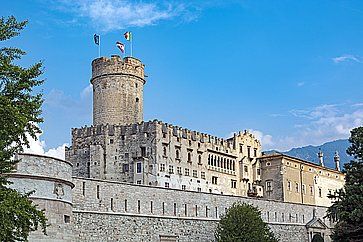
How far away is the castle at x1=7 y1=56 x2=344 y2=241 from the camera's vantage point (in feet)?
103

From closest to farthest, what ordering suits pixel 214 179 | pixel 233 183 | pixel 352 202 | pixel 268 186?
pixel 352 202 < pixel 214 179 < pixel 233 183 < pixel 268 186

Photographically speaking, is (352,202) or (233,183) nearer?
(352,202)

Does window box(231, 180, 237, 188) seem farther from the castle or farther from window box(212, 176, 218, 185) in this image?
window box(212, 176, 218, 185)

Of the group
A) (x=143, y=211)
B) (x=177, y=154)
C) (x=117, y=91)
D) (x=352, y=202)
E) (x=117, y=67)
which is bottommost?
(x=143, y=211)

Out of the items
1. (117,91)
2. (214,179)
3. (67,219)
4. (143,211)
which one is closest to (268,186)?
(214,179)

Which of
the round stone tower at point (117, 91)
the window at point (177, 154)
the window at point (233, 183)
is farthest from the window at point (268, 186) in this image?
the round stone tower at point (117, 91)

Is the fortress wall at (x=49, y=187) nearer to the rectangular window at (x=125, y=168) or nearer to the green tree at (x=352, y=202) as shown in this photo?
the green tree at (x=352, y=202)

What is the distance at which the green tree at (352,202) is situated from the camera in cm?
3838

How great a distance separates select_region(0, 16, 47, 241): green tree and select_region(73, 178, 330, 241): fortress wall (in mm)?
14781

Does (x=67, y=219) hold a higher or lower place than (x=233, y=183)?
lower

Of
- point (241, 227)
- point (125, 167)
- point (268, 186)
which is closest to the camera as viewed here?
point (241, 227)

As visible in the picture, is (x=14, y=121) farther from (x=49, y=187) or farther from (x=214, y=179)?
(x=214, y=179)

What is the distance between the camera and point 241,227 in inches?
1686

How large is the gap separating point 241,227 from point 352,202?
7.99m
